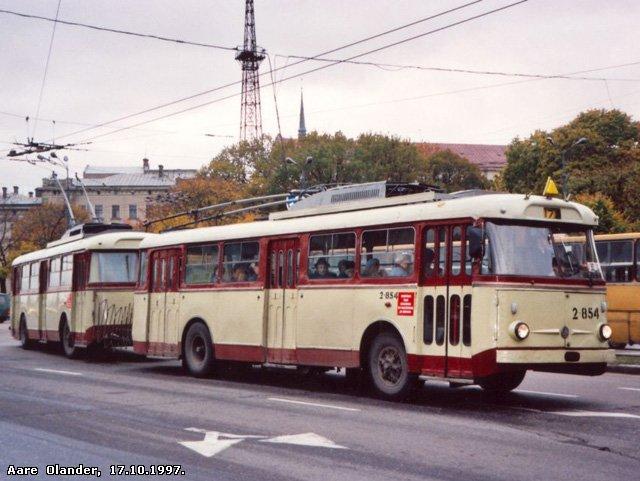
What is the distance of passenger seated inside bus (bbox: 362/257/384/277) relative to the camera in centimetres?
1476

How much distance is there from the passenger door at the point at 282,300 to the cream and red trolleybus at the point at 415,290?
24 millimetres

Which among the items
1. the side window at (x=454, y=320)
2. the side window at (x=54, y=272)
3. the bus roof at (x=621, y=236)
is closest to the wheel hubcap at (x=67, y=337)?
the side window at (x=54, y=272)

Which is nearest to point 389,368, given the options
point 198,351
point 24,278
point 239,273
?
point 239,273

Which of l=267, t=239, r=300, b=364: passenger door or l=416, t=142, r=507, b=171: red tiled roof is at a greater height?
l=416, t=142, r=507, b=171: red tiled roof

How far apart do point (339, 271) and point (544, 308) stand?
12.1 feet

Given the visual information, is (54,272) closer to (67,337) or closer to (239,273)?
(67,337)

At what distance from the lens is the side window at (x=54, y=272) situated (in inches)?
1067

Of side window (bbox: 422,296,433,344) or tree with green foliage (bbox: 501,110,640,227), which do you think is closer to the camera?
side window (bbox: 422,296,433,344)

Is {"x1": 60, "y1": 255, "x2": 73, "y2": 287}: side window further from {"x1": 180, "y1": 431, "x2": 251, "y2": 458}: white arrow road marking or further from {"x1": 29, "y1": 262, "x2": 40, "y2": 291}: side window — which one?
{"x1": 180, "y1": 431, "x2": 251, "y2": 458}: white arrow road marking

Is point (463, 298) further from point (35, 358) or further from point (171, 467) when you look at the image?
point (35, 358)

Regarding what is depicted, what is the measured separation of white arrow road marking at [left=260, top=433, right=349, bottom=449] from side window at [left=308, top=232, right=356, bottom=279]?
16.8 ft

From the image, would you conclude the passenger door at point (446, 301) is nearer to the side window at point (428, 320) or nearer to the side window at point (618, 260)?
the side window at point (428, 320)

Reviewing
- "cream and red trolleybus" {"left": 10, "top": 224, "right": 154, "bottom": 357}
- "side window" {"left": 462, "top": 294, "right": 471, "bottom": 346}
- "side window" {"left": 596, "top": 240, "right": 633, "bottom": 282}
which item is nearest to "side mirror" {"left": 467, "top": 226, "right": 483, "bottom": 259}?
"side window" {"left": 462, "top": 294, "right": 471, "bottom": 346}

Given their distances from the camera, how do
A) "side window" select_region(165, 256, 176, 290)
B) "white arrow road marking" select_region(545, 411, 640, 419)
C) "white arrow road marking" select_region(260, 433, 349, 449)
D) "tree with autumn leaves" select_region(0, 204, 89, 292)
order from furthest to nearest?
1. "tree with autumn leaves" select_region(0, 204, 89, 292)
2. "side window" select_region(165, 256, 176, 290)
3. "white arrow road marking" select_region(545, 411, 640, 419)
4. "white arrow road marking" select_region(260, 433, 349, 449)
